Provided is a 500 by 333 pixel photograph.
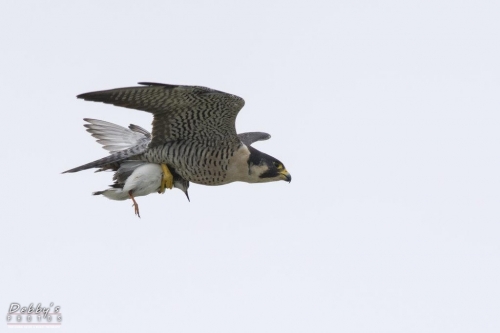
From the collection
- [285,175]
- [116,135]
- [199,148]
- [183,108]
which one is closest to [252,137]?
[285,175]

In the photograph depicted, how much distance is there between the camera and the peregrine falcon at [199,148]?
40.6 feet

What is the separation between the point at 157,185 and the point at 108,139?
6.89ft

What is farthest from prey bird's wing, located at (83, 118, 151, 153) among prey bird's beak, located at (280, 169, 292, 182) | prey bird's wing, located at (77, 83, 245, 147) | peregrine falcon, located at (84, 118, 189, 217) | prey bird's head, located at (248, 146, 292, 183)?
prey bird's beak, located at (280, 169, 292, 182)

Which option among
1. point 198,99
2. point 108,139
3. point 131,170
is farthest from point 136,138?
point 198,99

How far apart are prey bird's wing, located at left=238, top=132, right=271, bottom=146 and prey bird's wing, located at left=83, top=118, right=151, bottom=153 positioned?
1.55 metres

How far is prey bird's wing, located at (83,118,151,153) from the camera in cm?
1463

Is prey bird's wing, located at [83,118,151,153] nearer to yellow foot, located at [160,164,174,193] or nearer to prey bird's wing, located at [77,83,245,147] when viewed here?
yellow foot, located at [160,164,174,193]

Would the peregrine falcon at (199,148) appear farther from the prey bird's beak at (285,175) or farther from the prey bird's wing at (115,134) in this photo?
the prey bird's wing at (115,134)

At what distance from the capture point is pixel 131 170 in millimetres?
13148

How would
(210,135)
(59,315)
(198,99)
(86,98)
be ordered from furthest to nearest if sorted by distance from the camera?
1. (59,315)
2. (210,135)
3. (198,99)
4. (86,98)

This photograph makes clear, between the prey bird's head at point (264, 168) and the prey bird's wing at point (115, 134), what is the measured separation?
2205 mm

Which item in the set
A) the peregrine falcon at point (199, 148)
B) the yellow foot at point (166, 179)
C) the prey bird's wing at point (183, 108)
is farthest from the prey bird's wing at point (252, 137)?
the yellow foot at point (166, 179)

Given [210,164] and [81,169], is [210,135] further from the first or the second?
[81,169]

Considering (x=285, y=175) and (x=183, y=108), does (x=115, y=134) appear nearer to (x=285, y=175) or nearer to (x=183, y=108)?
(x=183, y=108)
